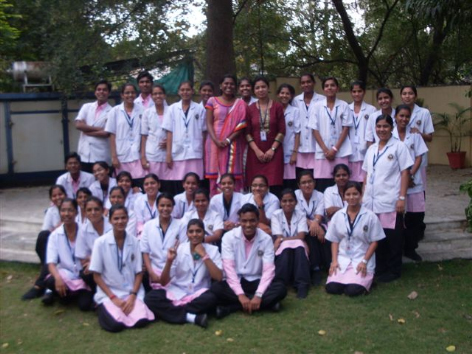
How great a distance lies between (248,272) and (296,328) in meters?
0.81

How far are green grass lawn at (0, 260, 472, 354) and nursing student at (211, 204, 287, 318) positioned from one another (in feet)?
0.44

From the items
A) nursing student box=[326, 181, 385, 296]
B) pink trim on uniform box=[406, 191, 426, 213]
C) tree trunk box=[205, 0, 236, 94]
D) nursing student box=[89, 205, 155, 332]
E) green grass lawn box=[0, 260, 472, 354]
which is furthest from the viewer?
tree trunk box=[205, 0, 236, 94]

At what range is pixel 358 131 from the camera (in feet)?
22.5

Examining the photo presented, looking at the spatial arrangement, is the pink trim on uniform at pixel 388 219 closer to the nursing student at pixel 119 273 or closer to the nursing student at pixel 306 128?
the nursing student at pixel 306 128

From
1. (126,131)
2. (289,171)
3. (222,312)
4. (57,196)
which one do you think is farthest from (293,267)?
(126,131)

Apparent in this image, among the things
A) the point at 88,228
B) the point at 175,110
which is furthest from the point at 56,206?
the point at 175,110

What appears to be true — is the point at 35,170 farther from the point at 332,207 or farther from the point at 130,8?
the point at 332,207

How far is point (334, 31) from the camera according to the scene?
15367mm

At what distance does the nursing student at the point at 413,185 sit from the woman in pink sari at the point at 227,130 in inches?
65.9

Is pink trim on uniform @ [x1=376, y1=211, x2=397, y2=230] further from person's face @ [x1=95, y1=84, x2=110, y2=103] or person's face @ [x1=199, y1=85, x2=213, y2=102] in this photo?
person's face @ [x1=95, y1=84, x2=110, y2=103]

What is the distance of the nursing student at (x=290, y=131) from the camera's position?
6.93 meters

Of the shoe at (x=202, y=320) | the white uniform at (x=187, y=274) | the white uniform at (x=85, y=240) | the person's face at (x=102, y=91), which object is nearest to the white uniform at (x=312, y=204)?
the white uniform at (x=187, y=274)

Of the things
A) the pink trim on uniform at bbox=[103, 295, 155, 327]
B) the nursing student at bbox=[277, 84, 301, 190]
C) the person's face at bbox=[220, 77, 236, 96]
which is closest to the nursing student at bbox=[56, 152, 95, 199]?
the person's face at bbox=[220, 77, 236, 96]

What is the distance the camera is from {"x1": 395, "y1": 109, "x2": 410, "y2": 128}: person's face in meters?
6.25
